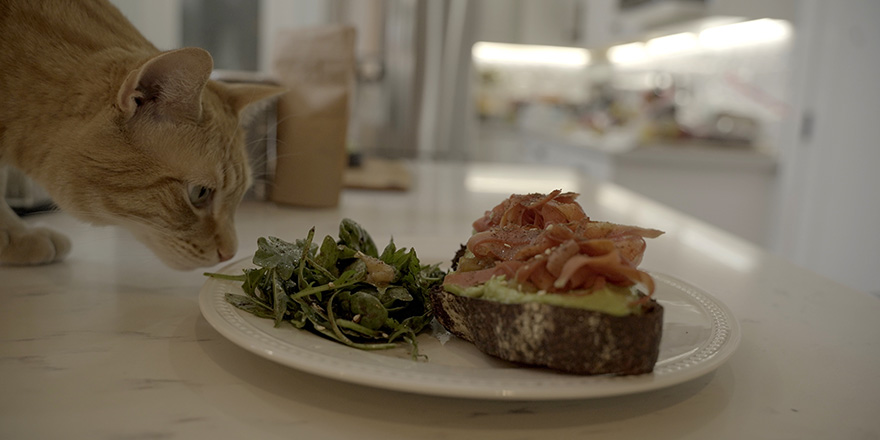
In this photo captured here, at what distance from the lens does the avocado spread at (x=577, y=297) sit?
0.63m

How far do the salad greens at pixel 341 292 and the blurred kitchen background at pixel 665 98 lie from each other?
182cm

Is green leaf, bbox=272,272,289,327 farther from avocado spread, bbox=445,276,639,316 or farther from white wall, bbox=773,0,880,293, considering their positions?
white wall, bbox=773,0,880,293

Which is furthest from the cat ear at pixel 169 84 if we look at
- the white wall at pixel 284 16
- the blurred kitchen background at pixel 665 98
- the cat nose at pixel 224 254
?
the white wall at pixel 284 16

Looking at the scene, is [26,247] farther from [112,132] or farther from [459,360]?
[459,360]

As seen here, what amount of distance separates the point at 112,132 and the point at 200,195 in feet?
0.55

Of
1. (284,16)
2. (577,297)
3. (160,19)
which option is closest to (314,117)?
(577,297)

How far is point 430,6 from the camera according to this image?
4824 millimetres

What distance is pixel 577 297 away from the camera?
63 cm

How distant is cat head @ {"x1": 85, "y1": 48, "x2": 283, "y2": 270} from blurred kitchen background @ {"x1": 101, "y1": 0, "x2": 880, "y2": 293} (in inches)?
62.4

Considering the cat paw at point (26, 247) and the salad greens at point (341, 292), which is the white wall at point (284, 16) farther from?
the salad greens at point (341, 292)

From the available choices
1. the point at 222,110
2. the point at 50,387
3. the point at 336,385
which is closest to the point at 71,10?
the point at 222,110

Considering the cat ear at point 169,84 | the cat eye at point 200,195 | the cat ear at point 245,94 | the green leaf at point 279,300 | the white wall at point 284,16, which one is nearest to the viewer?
the green leaf at point 279,300

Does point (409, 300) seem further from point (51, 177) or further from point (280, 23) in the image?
point (280, 23)

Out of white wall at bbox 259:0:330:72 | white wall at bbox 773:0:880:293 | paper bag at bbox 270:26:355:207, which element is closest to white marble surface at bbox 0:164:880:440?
paper bag at bbox 270:26:355:207
